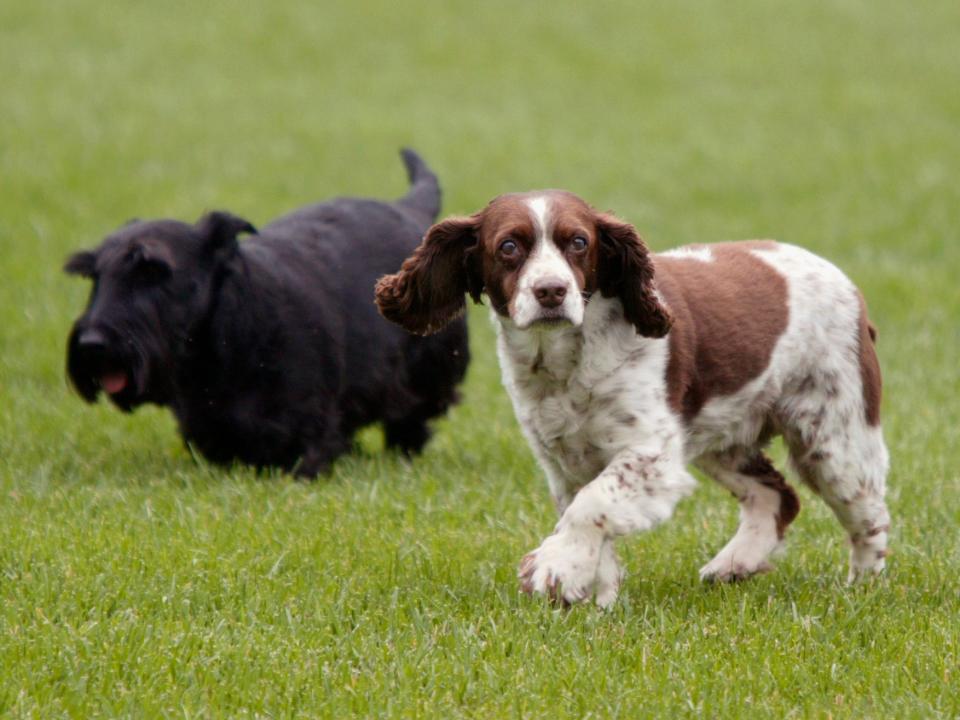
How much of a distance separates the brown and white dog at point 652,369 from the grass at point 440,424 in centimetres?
26

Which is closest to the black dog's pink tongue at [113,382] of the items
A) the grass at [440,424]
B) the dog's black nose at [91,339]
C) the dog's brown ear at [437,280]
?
the dog's black nose at [91,339]

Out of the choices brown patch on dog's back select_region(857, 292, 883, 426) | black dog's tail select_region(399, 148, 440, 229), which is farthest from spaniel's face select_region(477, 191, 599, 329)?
black dog's tail select_region(399, 148, 440, 229)

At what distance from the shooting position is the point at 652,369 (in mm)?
5121

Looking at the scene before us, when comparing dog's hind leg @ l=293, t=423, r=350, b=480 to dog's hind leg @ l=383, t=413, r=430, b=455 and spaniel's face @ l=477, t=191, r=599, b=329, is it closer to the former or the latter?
dog's hind leg @ l=383, t=413, r=430, b=455

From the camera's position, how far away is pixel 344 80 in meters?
22.0

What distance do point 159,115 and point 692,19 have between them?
436 inches

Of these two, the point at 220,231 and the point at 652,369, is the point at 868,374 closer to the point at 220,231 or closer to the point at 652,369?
the point at 652,369

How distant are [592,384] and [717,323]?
1.94ft

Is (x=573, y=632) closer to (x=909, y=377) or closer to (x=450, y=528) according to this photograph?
(x=450, y=528)

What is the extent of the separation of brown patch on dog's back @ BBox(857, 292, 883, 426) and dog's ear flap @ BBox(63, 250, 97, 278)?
341cm

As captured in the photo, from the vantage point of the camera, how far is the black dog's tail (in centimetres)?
853

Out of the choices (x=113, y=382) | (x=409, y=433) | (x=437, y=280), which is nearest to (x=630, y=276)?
(x=437, y=280)

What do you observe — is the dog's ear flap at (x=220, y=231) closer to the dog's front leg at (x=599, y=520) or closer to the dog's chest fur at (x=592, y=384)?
the dog's chest fur at (x=592, y=384)

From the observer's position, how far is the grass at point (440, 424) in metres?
4.38
